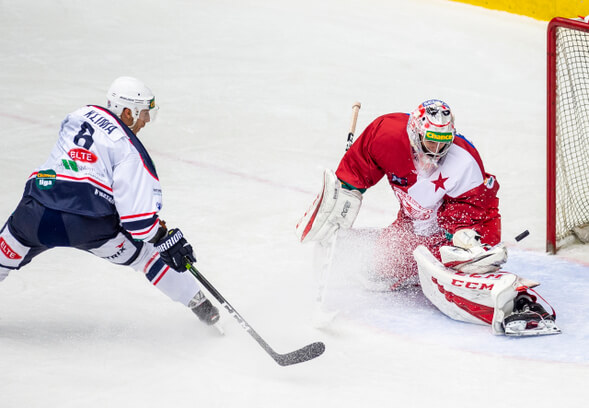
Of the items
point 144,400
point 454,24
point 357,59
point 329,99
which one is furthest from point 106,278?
point 454,24

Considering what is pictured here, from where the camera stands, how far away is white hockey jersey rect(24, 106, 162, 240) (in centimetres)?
260

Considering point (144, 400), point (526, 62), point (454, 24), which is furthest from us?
point (454, 24)

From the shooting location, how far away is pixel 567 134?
3.82m

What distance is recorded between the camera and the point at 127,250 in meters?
2.82

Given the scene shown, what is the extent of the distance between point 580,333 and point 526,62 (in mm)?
3735

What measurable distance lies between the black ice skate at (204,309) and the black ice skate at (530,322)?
0.97 meters

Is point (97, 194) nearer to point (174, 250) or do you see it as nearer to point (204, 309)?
point (174, 250)

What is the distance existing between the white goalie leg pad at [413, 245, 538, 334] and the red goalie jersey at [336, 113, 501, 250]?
207 mm

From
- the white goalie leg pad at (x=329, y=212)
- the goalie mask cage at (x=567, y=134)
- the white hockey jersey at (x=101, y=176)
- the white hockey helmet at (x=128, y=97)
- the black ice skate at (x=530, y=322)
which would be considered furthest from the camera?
the goalie mask cage at (x=567, y=134)

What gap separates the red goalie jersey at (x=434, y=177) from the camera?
3.10 meters

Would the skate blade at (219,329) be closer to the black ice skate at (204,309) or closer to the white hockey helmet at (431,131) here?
the black ice skate at (204,309)

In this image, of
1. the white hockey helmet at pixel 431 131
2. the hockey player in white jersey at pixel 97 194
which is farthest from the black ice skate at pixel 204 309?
the white hockey helmet at pixel 431 131

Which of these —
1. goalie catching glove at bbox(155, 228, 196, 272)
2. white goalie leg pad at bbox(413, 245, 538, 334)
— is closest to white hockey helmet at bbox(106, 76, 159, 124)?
goalie catching glove at bbox(155, 228, 196, 272)

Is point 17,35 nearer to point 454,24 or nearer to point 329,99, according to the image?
point 329,99
